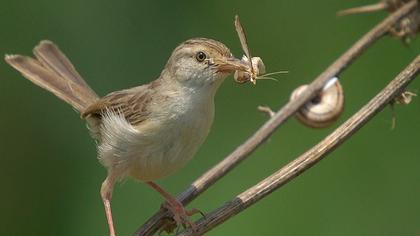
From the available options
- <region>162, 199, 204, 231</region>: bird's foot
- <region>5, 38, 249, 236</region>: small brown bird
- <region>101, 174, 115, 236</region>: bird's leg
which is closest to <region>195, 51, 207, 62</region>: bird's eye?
<region>5, 38, 249, 236</region>: small brown bird

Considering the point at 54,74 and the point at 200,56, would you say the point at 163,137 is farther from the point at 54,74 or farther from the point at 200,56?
the point at 54,74

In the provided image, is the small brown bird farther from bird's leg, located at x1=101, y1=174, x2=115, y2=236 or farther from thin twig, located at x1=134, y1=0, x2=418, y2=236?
thin twig, located at x1=134, y1=0, x2=418, y2=236

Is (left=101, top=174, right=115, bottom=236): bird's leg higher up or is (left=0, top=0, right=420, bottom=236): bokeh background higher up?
(left=0, top=0, right=420, bottom=236): bokeh background

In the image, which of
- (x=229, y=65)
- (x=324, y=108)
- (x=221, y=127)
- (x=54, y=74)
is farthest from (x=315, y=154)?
(x=221, y=127)

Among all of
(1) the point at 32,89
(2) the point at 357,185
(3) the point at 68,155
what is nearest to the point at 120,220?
(3) the point at 68,155

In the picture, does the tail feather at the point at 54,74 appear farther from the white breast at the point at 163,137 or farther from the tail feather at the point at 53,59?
the white breast at the point at 163,137

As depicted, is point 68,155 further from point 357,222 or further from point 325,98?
point 325,98
